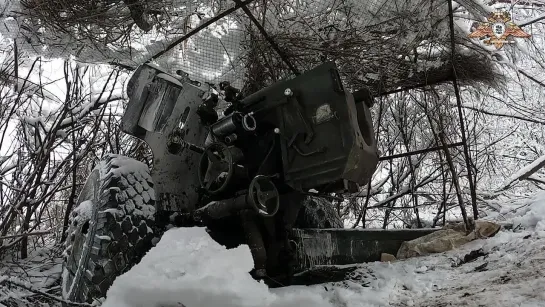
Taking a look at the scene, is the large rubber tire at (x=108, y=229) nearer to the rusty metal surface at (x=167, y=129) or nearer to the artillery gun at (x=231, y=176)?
the artillery gun at (x=231, y=176)

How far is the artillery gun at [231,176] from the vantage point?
7.38 ft

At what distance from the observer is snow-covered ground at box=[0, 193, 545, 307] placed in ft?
5.21

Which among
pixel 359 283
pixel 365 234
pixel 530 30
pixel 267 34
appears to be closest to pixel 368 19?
pixel 267 34

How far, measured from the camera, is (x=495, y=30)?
3941mm

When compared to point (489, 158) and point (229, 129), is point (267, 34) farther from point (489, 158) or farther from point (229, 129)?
point (489, 158)

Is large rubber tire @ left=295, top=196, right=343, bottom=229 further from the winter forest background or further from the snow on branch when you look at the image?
the snow on branch

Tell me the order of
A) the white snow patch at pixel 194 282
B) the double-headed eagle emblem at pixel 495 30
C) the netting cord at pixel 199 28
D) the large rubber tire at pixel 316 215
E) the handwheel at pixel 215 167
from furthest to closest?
the double-headed eagle emblem at pixel 495 30
the large rubber tire at pixel 316 215
the netting cord at pixel 199 28
the handwheel at pixel 215 167
the white snow patch at pixel 194 282

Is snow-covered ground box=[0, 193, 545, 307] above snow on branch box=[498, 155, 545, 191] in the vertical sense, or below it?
below

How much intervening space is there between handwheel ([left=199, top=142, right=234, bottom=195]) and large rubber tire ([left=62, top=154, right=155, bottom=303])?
Answer: 12.1 inches

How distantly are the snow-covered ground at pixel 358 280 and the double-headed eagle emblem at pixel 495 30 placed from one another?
1845mm

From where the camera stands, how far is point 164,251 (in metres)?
1.86

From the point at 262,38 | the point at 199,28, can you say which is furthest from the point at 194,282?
the point at 262,38

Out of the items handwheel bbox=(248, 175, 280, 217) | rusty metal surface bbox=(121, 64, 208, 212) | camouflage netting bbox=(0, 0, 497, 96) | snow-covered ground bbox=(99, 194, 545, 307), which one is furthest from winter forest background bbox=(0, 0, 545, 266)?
handwheel bbox=(248, 175, 280, 217)

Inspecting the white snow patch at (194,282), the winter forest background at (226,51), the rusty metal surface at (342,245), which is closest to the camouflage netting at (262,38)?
the winter forest background at (226,51)
